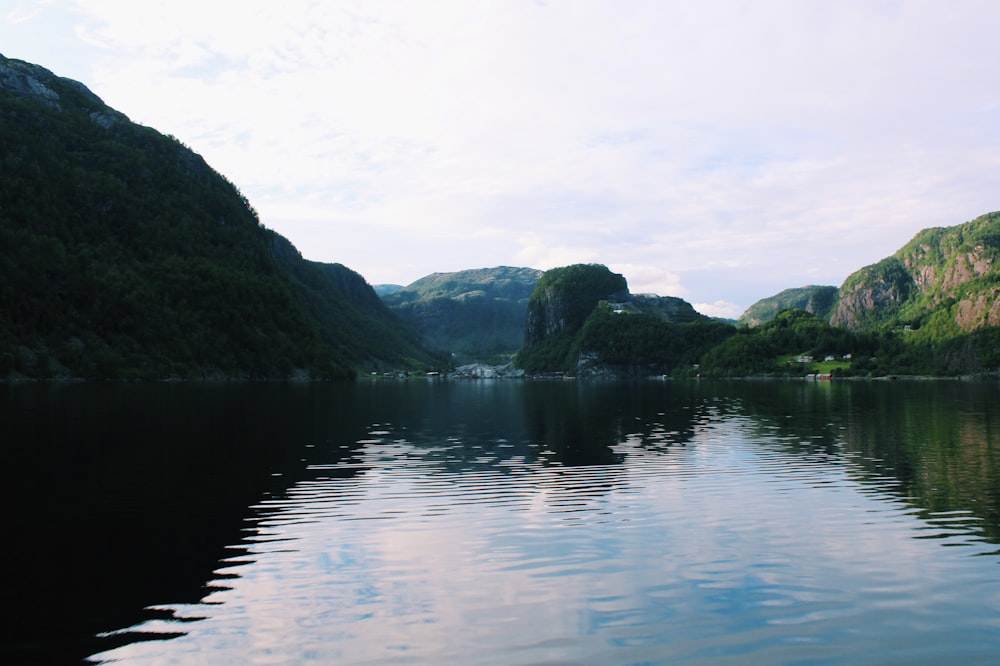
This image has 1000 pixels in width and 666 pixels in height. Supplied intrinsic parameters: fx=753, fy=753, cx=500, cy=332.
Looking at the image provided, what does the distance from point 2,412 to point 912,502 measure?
91.0m

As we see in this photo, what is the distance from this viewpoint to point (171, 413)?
92375 mm

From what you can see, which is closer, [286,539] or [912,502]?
[286,539]

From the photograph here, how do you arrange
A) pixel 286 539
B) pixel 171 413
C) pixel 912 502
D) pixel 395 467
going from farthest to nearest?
pixel 171 413
pixel 395 467
pixel 912 502
pixel 286 539

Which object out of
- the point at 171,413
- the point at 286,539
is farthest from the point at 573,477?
the point at 171,413

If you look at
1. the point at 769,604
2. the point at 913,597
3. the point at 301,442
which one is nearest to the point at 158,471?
the point at 301,442

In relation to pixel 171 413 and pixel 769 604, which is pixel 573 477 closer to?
pixel 769 604

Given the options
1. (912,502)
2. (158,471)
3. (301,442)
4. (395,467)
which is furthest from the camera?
(301,442)

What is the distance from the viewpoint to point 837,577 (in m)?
23.6

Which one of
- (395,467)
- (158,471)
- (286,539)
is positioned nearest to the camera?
(286,539)

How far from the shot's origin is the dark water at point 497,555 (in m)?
18.0

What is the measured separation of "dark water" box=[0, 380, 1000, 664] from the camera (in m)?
18.0

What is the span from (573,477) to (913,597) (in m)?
24.7

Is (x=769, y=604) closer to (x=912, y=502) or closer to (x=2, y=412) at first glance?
(x=912, y=502)

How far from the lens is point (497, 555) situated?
2628 cm
